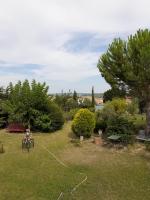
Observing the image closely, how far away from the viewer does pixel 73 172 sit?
47.7 feet

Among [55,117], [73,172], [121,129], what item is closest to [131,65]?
[121,129]

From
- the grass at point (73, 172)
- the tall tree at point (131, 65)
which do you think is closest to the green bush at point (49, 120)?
the grass at point (73, 172)

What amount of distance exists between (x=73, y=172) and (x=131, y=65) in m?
10.6

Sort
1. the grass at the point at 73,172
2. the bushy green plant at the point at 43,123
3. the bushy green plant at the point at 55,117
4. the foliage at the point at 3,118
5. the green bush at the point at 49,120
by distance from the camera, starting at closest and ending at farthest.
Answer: the grass at the point at 73,172 < the bushy green plant at the point at 43,123 < the green bush at the point at 49,120 < the bushy green plant at the point at 55,117 < the foliage at the point at 3,118

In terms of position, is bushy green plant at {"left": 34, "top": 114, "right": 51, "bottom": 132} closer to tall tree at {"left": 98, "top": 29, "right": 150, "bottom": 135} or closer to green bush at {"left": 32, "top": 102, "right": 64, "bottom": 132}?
green bush at {"left": 32, "top": 102, "right": 64, "bottom": 132}

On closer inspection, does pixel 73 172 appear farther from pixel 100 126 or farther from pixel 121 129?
pixel 100 126

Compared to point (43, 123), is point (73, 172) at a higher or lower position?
lower

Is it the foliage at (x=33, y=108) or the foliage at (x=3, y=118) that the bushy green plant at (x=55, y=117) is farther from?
the foliage at (x=3, y=118)

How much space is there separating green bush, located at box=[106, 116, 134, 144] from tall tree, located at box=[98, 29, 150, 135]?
275 centimetres

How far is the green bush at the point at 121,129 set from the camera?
19734 millimetres

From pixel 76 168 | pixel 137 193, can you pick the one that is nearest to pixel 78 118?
pixel 76 168

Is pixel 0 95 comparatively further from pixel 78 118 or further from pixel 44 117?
pixel 78 118

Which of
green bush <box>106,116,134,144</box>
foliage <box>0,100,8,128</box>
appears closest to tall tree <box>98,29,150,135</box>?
green bush <box>106,116,134,144</box>

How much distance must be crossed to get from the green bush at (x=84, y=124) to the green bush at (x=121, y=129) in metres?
1.73
